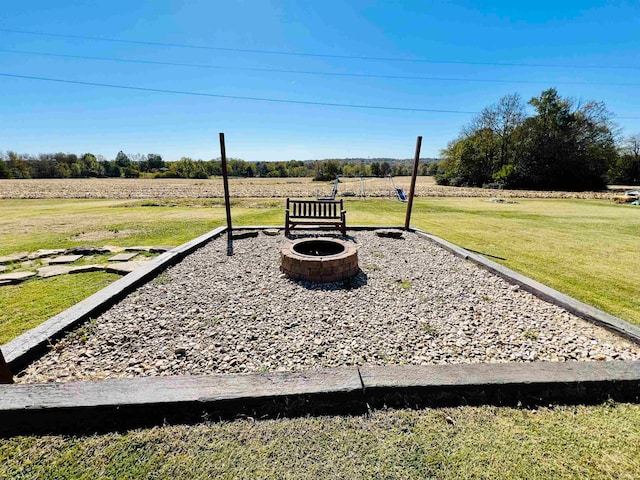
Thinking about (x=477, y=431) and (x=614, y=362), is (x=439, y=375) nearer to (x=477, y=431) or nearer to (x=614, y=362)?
(x=477, y=431)

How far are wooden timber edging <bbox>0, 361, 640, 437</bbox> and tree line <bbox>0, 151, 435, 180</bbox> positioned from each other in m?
56.4

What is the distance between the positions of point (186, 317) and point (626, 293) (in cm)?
641

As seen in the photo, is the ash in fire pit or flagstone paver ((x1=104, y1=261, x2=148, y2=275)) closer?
flagstone paver ((x1=104, y1=261, x2=148, y2=275))

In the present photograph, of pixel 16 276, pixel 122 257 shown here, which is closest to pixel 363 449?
pixel 122 257

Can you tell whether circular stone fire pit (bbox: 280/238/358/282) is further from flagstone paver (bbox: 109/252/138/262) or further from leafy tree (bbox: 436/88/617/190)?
leafy tree (bbox: 436/88/617/190)

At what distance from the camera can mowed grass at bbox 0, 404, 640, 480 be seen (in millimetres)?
1609

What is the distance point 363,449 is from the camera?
1761 mm

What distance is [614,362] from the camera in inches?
94.4

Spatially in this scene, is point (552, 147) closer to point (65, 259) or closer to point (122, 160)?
point (65, 259)

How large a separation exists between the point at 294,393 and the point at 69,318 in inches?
111

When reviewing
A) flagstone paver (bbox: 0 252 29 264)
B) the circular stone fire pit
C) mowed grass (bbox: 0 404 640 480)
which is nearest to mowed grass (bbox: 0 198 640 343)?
flagstone paver (bbox: 0 252 29 264)

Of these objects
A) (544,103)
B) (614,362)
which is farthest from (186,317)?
(544,103)

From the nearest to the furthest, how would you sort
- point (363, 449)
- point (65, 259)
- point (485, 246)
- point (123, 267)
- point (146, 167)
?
point (363, 449) → point (123, 267) → point (65, 259) → point (485, 246) → point (146, 167)

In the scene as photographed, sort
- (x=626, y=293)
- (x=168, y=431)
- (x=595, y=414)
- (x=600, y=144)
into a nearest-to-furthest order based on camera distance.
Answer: (x=168, y=431), (x=595, y=414), (x=626, y=293), (x=600, y=144)
